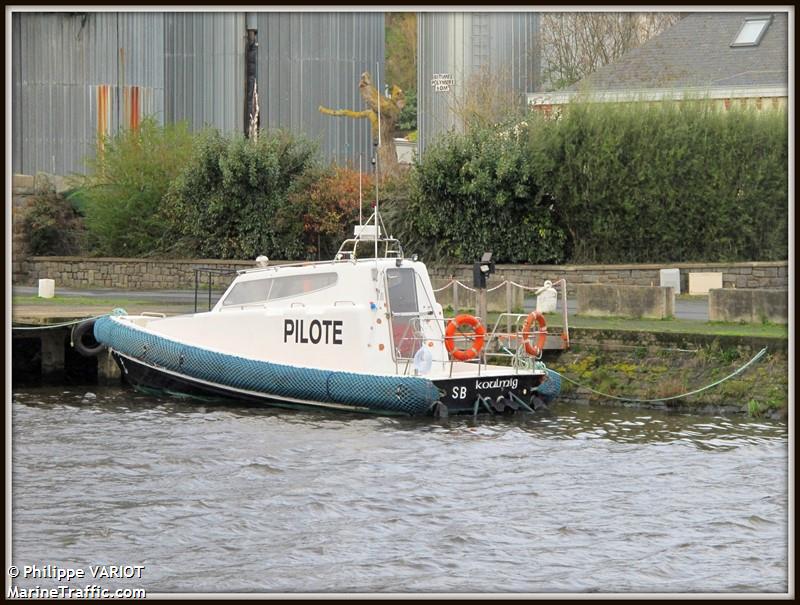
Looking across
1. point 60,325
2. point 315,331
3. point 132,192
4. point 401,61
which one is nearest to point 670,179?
point 315,331

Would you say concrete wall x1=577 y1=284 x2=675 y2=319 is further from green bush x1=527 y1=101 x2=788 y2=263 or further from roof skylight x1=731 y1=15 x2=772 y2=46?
roof skylight x1=731 y1=15 x2=772 y2=46

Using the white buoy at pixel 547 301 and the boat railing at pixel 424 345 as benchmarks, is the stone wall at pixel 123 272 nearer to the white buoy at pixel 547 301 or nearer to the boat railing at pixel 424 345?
the white buoy at pixel 547 301

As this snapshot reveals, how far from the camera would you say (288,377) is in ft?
72.6

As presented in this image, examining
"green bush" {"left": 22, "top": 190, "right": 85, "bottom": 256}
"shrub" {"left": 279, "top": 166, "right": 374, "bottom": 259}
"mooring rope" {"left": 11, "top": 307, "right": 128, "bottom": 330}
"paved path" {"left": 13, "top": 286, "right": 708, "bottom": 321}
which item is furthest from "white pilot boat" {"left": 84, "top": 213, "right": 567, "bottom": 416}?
"green bush" {"left": 22, "top": 190, "right": 85, "bottom": 256}

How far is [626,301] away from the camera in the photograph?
25.8 meters

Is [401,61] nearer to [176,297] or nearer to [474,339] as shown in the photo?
[176,297]

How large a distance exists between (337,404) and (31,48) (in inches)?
928

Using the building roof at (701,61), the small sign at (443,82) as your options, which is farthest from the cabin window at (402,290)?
the small sign at (443,82)

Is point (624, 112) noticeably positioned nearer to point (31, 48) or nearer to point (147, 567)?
point (31, 48)

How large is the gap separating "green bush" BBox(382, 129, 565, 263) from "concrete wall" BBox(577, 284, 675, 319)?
6.44 m

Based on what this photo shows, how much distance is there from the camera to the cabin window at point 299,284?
74.2ft

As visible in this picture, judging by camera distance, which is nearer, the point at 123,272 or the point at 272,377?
the point at 272,377

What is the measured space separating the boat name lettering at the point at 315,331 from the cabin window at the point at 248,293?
97 centimetres

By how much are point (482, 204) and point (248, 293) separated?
10529 mm
